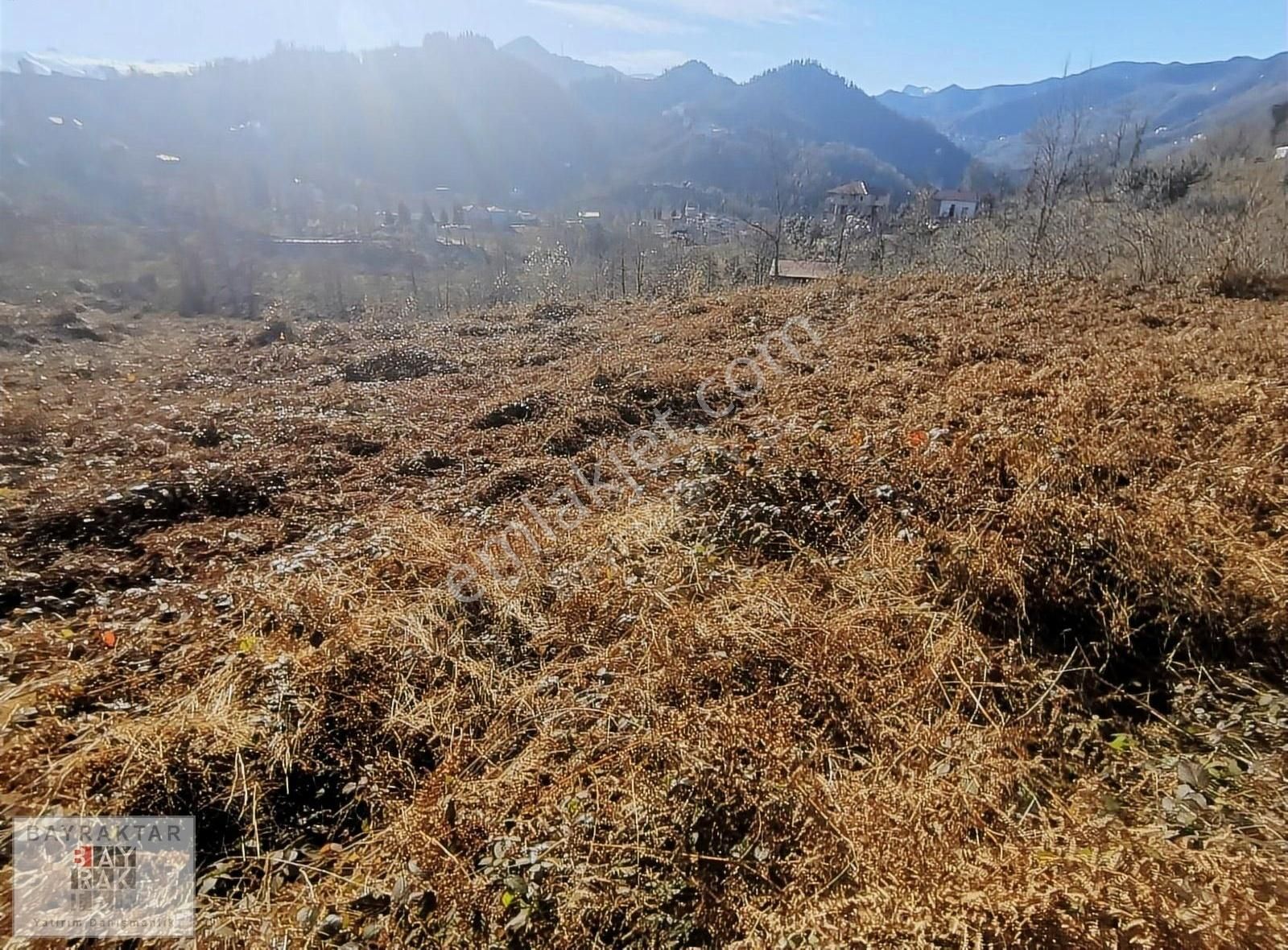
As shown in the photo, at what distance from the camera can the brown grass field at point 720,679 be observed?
154cm

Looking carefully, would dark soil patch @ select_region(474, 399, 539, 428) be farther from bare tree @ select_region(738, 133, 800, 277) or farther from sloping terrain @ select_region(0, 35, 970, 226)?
bare tree @ select_region(738, 133, 800, 277)

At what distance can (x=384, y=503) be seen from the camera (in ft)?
13.6

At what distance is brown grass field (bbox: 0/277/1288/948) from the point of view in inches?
60.7

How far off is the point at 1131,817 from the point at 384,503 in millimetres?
4026

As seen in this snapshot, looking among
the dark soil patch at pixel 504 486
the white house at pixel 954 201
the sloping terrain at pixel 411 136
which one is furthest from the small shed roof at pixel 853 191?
the dark soil patch at pixel 504 486

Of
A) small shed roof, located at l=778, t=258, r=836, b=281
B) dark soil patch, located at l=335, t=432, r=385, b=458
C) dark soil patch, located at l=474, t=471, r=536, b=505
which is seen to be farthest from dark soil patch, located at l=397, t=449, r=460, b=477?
small shed roof, located at l=778, t=258, r=836, b=281

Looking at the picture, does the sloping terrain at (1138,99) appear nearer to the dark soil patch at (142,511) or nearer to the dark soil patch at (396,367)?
the dark soil patch at (396,367)

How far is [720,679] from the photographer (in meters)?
2.15

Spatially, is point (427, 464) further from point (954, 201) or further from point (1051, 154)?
point (954, 201)

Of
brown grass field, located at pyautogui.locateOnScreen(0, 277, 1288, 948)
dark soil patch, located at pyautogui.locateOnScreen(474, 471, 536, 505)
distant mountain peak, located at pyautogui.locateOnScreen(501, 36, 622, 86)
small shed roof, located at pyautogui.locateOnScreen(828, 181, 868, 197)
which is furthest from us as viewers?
distant mountain peak, located at pyautogui.locateOnScreen(501, 36, 622, 86)

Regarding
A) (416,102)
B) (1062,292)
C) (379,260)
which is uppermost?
(416,102)

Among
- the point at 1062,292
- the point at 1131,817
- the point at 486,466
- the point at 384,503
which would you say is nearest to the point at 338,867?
the point at 1131,817

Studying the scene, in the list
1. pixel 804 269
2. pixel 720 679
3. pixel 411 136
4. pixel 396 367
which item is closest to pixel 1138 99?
pixel 411 136

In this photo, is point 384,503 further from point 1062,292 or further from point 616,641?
point 1062,292
